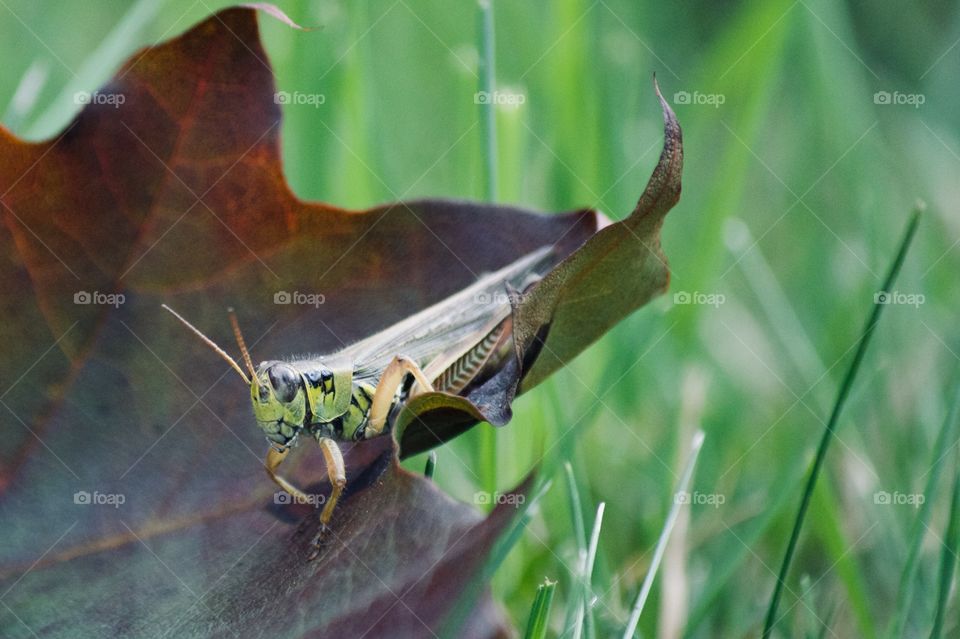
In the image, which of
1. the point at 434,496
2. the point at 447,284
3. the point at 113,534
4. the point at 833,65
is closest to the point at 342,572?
the point at 434,496

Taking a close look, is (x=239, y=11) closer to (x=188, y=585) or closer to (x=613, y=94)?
(x=188, y=585)
